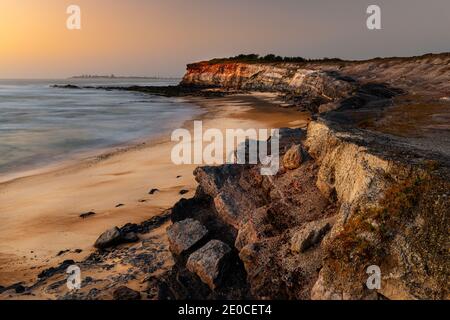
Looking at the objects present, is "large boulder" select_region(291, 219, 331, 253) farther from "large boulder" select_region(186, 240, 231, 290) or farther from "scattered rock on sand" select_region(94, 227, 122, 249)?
"scattered rock on sand" select_region(94, 227, 122, 249)

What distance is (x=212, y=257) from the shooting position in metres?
6.62

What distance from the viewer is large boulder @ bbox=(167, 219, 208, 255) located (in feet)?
24.5

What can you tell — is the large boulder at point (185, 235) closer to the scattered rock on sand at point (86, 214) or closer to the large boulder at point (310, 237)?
the large boulder at point (310, 237)

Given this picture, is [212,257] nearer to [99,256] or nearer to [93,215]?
[99,256]

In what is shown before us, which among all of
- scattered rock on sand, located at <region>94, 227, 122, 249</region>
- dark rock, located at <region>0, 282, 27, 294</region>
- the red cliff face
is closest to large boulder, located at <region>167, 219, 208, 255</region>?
scattered rock on sand, located at <region>94, 227, 122, 249</region>

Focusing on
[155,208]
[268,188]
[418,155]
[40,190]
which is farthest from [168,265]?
[40,190]

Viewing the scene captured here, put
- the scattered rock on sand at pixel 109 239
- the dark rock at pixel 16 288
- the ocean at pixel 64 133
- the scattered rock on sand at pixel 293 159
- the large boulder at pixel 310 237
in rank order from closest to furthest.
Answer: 1. the large boulder at pixel 310 237
2. the dark rock at pixel 16 288
3. the scattered rock on sand at pixel 109 239
4. the scattered rock on sand at pixel 293 159
5. the ocean at pixel 64 133

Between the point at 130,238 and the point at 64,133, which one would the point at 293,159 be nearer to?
the point at 130,238

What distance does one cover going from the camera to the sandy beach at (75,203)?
8.55 meters

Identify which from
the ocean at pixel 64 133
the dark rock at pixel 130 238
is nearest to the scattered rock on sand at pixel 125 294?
the dark rock at pixel 130 238

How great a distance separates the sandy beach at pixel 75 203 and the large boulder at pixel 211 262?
10.0 ft

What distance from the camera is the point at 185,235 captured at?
25.2ft

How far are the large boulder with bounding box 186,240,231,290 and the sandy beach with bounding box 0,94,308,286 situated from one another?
10.0 ft
